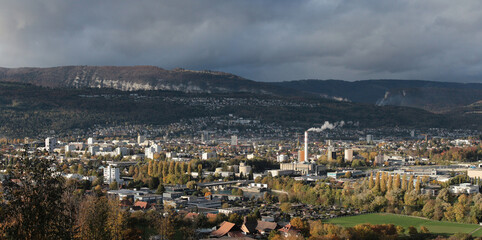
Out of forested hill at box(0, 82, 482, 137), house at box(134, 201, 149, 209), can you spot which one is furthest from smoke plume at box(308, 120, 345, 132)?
house at box(134, 201, 149, 209)

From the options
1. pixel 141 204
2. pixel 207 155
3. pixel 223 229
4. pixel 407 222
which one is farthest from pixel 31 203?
pixel 207 155

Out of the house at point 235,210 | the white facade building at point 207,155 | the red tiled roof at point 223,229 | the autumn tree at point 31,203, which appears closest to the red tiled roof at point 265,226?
the red tiled roof at point 223,229

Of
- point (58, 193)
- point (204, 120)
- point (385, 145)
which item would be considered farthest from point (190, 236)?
point (204, 120)

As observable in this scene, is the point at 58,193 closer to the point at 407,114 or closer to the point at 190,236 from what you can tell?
the point at 190,236

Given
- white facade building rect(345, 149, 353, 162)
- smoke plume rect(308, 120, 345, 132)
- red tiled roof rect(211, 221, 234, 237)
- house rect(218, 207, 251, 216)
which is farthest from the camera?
smoke plume rect(308, 120, 345, 132)

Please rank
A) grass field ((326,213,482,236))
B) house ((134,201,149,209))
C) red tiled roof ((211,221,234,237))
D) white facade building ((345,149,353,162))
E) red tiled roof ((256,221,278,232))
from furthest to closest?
white facade building ((345,149,353,162)), house ((134,201,149,209)), grass field ((326,213,482,236)), red tiled roof ((256,221,278,232)), red tiled roof ((211,221,234,237))

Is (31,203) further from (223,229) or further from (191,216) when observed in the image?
(191,216)

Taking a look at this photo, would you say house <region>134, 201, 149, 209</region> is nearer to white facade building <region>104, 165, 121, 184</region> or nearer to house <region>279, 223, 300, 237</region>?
house <region>279, 223, 300, 237</region>

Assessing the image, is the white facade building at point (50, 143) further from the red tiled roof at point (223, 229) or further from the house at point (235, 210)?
the red tiled roof at point (223, 229)
